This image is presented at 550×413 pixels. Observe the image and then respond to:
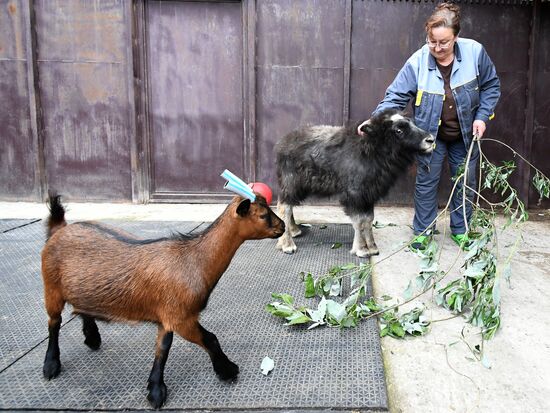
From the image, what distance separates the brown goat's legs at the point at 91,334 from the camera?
2.66 m

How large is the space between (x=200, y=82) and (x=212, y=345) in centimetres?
484

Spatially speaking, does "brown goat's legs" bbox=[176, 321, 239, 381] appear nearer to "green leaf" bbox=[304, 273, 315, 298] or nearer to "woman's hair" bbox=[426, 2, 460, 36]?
"green leaf" bbox=[304, 273, 315, 298]

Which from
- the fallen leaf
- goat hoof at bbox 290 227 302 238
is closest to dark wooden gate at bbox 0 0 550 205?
goat hoof at bbox 290 227 302 238

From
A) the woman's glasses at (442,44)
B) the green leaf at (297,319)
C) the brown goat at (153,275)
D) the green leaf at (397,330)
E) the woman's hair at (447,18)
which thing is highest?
the woman's hair at (447,18)

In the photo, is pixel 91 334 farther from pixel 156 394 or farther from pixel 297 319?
pixel 297 319

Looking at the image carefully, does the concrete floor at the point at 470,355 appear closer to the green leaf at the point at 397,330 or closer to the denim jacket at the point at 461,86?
the green leaf at the point at 397,330

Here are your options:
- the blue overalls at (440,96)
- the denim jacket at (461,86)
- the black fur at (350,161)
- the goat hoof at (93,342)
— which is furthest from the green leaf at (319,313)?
the denim jacket at (461,86)

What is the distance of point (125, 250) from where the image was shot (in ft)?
7.77

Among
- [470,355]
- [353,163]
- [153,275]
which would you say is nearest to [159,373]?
[153,275]

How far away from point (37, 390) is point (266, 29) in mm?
5214

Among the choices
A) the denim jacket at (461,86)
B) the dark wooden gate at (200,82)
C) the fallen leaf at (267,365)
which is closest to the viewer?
the fallen leaf at (267,365)

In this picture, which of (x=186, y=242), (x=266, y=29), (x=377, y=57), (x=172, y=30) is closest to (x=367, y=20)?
(x=377, y=57)

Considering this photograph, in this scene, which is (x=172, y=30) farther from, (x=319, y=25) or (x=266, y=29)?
(x=319, y=25)

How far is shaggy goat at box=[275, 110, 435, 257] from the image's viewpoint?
4.27m
